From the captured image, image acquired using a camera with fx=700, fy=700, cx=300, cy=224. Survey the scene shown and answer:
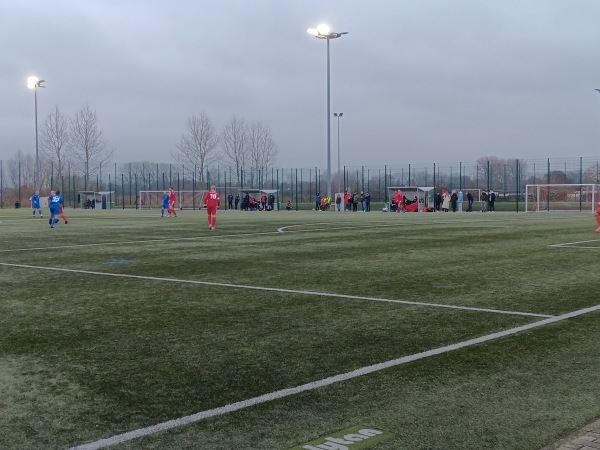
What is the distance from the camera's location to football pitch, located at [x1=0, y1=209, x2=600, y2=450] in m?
4.16

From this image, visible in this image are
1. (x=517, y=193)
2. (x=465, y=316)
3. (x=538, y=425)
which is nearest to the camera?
(x=538, y=425)

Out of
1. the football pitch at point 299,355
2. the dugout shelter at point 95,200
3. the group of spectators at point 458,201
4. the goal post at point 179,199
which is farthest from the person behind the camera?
the dugout shelter at point 95,200

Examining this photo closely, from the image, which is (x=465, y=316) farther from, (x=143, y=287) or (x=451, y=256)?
(x=451, y=256)

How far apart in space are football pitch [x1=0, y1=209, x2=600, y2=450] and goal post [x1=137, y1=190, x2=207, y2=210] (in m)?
59.2

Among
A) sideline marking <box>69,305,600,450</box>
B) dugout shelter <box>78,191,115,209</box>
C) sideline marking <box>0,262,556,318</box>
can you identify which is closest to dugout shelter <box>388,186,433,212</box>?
dugout shelter <box>78,191,115,209</box>

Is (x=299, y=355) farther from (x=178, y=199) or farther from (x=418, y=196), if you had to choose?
(x=178, y=199)

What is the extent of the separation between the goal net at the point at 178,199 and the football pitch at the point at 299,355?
59243mm

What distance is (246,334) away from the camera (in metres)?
6.88

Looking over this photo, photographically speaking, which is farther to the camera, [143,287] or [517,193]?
[517,193]

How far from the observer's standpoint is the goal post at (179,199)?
235ft

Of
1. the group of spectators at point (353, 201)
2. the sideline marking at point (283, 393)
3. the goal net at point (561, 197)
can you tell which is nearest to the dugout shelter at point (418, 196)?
the group of spectators at point (353, 201)

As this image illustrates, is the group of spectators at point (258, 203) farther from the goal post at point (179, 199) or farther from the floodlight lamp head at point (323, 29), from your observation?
the floodlight lamp head at point (323, 29)

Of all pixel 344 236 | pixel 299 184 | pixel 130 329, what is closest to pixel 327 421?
pixel 130 329

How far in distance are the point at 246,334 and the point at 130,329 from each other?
124 cm
